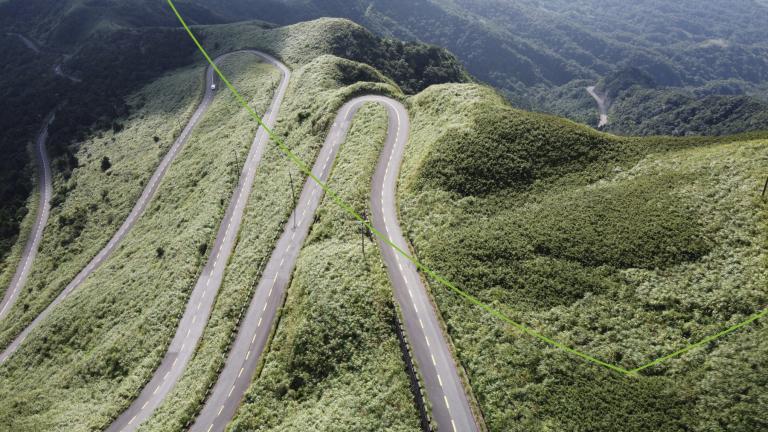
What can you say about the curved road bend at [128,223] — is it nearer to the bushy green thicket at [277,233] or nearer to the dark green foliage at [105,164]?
the dark green foliage at [105,164]

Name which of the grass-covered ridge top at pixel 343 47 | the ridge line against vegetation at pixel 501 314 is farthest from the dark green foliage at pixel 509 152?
the grass-covered ridge top at pixel 343 47

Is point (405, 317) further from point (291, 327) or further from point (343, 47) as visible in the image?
point (343, 47)

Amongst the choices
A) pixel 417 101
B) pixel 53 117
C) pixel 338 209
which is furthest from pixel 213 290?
pixel 53 117

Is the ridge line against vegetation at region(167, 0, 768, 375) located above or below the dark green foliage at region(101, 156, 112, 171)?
below

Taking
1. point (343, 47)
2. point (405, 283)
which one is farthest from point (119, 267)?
point (343, 47)

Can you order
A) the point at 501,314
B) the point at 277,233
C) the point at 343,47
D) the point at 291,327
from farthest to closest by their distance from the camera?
the point at 343,47 < the point at 277,233 < the point at 291,327 < the point at 501,314

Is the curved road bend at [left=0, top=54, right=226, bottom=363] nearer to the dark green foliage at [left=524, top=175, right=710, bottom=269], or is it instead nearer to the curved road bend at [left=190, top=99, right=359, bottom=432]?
the curved road bend at [left=190, top=99, right=359, bottom=432]

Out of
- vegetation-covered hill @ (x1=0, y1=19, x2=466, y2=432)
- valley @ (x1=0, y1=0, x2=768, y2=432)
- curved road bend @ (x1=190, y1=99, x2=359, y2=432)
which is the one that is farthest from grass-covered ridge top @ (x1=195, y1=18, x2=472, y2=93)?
curved road bend @ (x1=190, y1=99, x2=359, y2=432)
